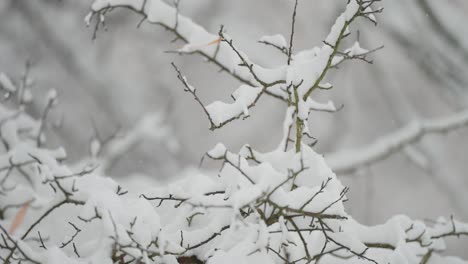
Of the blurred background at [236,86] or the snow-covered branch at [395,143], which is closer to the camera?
the snow-covered branch at [395,143]

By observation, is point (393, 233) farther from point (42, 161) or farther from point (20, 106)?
point (20, 106)

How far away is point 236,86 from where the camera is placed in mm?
11344

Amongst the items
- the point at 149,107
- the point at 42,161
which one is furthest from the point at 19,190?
the point at 149,107

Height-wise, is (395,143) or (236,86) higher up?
(236,86)

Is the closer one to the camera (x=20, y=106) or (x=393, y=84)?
(x=20, y=106)

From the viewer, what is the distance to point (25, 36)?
10086mm

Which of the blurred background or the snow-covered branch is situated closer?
the snow-covered branch

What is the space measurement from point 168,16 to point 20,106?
1601 millimetres

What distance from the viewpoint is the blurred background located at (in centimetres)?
918

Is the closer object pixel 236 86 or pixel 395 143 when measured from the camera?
pixel 395 143

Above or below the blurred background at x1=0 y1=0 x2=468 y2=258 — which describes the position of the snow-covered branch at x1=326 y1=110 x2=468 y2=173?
below

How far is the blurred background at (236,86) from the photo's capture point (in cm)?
918

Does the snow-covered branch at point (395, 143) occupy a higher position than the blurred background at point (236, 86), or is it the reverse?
the blurred background at point (236, 86)

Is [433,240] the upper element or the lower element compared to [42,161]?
lower
